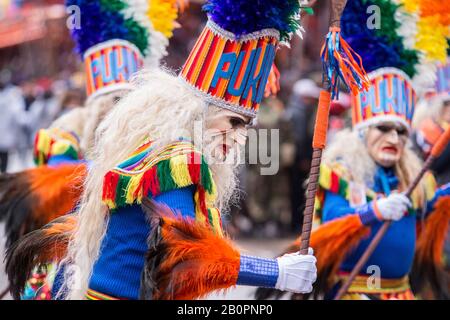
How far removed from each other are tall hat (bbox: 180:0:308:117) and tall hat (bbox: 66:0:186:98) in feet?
6.49

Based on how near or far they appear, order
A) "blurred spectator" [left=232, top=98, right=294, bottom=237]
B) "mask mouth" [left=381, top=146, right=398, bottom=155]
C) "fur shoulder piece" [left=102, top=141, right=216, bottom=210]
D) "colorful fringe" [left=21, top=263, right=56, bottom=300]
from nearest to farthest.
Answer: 1. "fur shoulder piece" [left=102, top=141, right=216, bottom=210]
2. "colorful fringe" [left=21, top=263, right=56, bottom=300]
3. "mask mouth" [left=381, top=146, right=398, bottom=155]
4. "blurred spectator" [left=232, top=98, right=294, bottom=237]

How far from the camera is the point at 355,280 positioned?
186 inches

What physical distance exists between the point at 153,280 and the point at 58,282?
28.8 inches

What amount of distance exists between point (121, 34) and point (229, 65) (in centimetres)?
219

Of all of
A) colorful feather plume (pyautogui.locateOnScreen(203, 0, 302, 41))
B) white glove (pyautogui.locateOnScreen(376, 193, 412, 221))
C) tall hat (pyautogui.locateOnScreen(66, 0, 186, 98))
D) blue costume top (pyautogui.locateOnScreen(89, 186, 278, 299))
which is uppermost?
tall hat (pyautogui.locateOnScreen(66, 0, 186, 98))

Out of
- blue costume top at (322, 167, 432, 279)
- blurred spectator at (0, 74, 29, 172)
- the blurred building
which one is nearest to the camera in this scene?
blue costume top at (322, 167, 432, 279)

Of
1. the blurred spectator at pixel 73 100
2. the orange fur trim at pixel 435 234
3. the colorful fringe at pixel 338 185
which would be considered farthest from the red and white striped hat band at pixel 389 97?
the blurred spectator at pixel 73 100

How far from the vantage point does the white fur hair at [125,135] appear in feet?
10.4

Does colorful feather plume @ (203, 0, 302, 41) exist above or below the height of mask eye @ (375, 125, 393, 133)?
below

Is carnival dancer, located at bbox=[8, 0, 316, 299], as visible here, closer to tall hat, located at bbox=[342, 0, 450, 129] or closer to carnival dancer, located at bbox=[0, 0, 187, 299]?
tall hat, located at bbox=[342, 0, 450, 129]

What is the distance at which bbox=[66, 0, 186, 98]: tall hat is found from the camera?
5.25 meters

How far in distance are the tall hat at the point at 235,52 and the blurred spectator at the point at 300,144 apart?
22.6 ft

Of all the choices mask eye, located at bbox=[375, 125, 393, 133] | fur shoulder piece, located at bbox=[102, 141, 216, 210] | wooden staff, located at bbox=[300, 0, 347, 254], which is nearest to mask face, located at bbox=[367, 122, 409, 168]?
mask eye, located at bbox=[375, 125, 393, 133]

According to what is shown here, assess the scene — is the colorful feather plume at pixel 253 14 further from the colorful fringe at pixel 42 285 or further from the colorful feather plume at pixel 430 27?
the colorful feather plume at pixel 430 27
